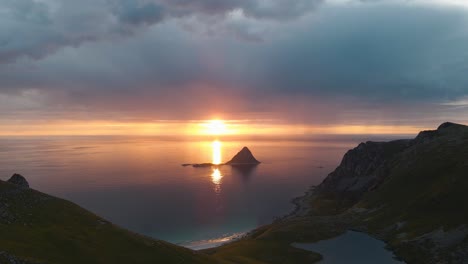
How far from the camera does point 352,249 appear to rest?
88125 mm

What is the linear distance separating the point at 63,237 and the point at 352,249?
7270 cm

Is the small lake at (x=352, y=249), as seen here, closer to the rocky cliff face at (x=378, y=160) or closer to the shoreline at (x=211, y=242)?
the shoreline at (x=211, y=242)

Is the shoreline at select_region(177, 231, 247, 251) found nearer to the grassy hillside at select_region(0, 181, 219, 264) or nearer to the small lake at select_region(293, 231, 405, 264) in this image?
the small lake at select_region(293, 231, 405, 264)

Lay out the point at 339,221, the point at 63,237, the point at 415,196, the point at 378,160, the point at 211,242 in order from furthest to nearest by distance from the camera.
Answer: the point at 378,160 < the point at 211,242 < the point at 415,196 < the point at 339,221 < the point at 63,237

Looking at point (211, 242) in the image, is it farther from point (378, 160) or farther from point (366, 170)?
point (378, 160)

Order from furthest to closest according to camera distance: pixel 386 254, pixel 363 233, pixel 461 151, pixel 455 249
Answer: pixel 461 151
pixel 363 233
pixel 386 254
pixel 455 249

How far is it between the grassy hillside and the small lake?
126 feet

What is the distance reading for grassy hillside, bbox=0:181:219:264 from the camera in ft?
139

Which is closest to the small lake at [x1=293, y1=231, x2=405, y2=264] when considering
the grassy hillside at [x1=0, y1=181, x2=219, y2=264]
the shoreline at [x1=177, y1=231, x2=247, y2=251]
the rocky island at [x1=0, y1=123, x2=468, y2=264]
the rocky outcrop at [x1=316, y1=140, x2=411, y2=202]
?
the rocky island at [x1=0, y1=123, x2=468, y2=264]

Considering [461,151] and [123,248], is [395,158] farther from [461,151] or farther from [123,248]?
[123,248]

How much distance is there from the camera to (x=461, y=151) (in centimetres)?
12656

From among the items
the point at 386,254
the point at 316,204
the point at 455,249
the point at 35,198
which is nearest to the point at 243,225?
the point at 316,204

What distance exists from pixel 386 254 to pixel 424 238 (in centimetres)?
1100

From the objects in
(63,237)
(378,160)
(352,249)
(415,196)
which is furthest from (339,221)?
(63,237)
